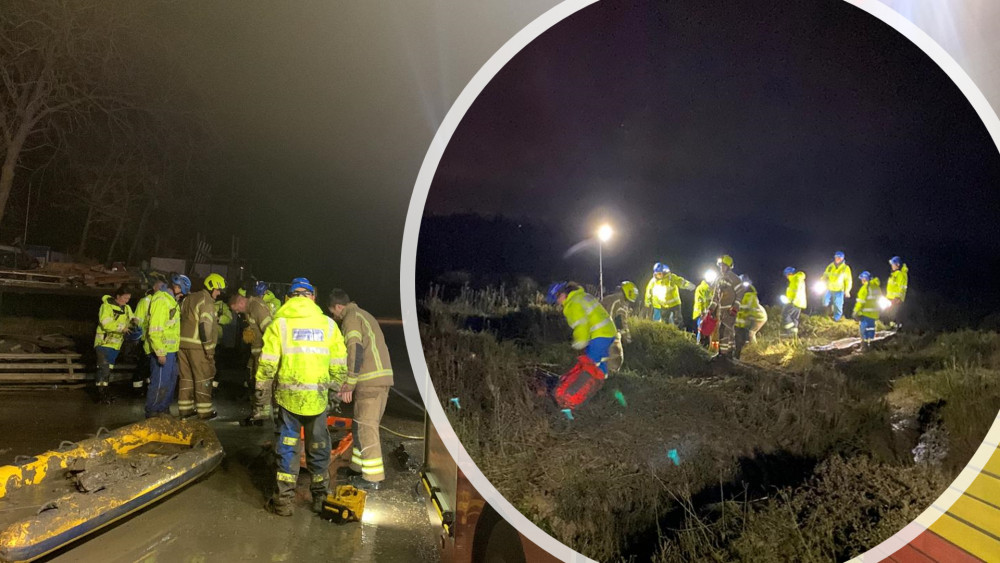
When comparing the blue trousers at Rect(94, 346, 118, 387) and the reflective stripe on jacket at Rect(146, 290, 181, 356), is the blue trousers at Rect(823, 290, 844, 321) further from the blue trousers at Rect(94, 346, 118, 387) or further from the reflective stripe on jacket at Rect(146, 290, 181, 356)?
the blue trousers at Rect(94, 346, 118, 387)

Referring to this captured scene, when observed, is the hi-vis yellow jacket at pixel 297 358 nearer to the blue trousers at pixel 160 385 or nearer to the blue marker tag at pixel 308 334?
the blue marker tag at pixel 308 334

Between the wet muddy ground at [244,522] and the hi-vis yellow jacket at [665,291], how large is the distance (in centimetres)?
473

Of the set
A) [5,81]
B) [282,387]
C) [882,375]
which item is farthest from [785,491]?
[5,81]

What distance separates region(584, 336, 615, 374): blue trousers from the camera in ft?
16.1

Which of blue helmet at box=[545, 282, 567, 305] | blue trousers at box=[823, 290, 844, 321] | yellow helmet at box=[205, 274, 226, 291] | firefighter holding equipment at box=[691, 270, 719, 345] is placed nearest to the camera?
blue helmet at box=[545, 282, 567, 305]

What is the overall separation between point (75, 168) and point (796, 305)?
79.8 feet

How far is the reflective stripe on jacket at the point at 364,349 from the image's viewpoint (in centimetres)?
495

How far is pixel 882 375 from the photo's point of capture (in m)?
4.83

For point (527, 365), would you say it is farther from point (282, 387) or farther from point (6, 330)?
point (6, 330)

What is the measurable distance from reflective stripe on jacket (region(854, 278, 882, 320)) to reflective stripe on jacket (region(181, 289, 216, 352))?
335 inches

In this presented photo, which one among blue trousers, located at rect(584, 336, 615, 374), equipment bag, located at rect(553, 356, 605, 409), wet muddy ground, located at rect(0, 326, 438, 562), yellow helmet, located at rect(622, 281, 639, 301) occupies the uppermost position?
yellow helmet, located at rect(622, 281, 639, 301)

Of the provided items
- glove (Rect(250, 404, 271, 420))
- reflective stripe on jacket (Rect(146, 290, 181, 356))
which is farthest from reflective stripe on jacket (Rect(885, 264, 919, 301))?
Answer: reflective stripe on jacket (Rect(146, 290, 181, 356))

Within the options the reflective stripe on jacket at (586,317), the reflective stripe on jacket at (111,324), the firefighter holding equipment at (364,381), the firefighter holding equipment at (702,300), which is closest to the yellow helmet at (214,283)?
the reflective stripe on jacket at (111,324)

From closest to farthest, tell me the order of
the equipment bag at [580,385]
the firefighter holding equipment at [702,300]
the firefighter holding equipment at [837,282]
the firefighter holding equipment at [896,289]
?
the equipment bag at [580,385] < the firefighter holding equipment at [896,289] < the firefighter holding equipment at [837,282] < the firefighter holding equipment at [702,300]
